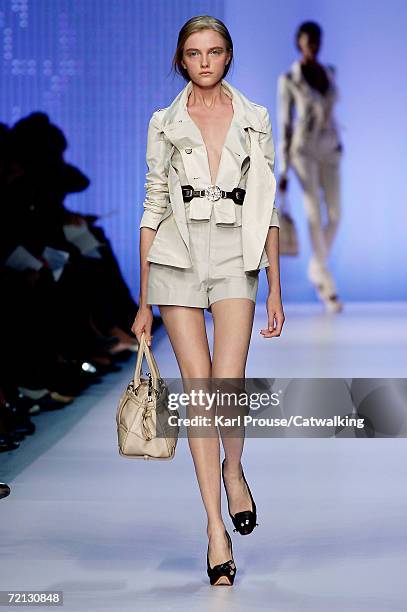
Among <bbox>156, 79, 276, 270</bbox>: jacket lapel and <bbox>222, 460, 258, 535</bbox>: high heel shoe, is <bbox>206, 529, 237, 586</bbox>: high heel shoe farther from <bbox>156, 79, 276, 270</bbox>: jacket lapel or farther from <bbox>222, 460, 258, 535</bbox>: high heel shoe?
<bbox>156, 79, 276, 270</bbox>: jacket lapel

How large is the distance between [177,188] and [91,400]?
238 centimetres

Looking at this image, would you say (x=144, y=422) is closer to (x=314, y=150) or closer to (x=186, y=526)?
(x=186, y=526)

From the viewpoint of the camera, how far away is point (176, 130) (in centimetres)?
286

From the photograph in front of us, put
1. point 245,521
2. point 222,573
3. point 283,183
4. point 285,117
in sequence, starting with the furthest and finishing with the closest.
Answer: point 285,117, point 283,183, point 245,521, point 222,573

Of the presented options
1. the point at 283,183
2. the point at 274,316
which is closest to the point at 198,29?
the point at 274,316

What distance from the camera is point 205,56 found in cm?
284

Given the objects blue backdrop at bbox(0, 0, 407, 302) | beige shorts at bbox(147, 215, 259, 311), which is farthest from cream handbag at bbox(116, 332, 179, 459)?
blue backdrop at bbox(0, 0, 407, 302)

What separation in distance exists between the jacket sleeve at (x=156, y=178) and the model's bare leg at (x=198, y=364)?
6.7 inches

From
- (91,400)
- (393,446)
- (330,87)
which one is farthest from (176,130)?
(330,87)

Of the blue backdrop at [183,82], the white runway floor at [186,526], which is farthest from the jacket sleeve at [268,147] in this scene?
the blue backdrop at [183,82]

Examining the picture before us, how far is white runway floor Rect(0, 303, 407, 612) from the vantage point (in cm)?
265

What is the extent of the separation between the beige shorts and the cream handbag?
0.39 feet

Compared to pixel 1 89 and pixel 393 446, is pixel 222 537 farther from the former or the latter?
pixel 1 89

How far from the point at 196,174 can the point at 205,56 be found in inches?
8.4
